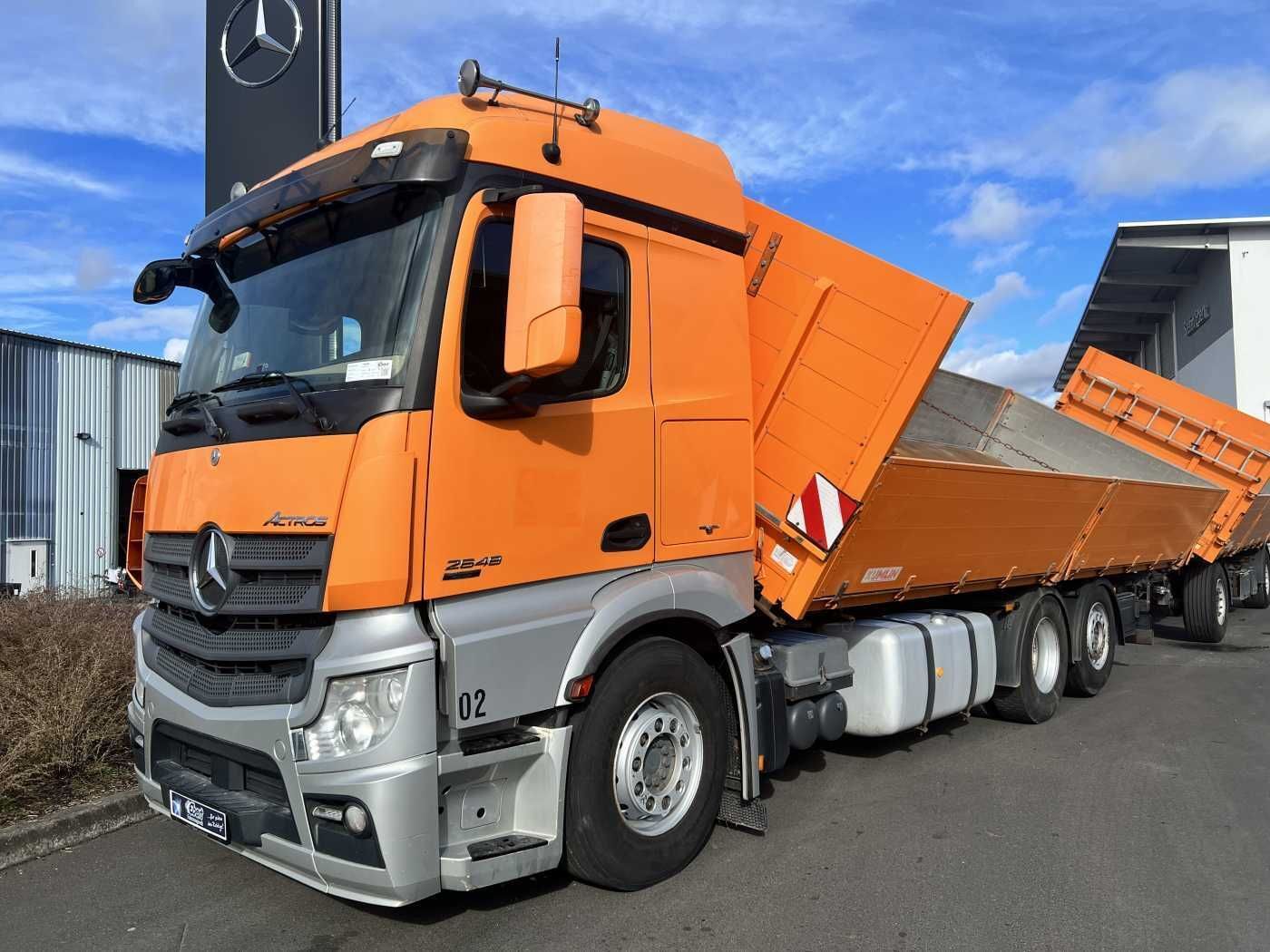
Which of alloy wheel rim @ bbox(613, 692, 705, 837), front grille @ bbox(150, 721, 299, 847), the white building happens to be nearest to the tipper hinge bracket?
alloy wheel rim @ bbox(613, 692, 705, 837)

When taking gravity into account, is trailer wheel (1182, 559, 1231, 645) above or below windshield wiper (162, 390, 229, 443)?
below

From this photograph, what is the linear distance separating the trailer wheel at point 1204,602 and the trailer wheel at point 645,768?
34.2ft

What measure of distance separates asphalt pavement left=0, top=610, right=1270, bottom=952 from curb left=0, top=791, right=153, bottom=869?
0.08m

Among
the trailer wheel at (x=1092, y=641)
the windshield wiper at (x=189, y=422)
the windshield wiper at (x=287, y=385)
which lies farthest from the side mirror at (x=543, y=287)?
the trailer wheel at (x=1092, y=641)

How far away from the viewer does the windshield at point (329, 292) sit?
3344 mm

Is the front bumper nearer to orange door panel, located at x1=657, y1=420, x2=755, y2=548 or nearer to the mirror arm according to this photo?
the mirror arm

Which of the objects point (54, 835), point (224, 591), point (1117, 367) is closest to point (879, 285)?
point (224, 591)

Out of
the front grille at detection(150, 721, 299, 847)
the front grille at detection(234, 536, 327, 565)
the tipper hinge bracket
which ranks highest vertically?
the tipper hinge bracket

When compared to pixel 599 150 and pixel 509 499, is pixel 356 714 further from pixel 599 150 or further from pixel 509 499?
pixel 599 150

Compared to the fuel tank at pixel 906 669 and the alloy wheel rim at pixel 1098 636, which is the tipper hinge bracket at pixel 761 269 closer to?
the fuel tank at pixel 906 669

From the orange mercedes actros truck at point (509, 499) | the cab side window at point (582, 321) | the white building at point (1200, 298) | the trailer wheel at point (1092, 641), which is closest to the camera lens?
the orange mercedes actros truck at point (509, 499)

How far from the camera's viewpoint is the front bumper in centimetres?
304

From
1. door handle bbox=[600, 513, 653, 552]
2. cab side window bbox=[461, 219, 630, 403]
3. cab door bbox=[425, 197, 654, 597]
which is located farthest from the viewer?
door handle bbox=[600, 513, 653, 552]

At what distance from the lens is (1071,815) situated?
509 centimetres
